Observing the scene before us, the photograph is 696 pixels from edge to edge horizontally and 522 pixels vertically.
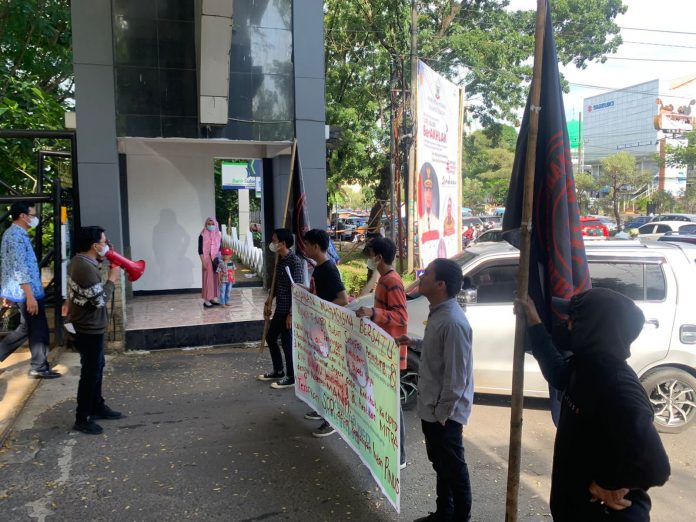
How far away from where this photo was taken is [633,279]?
5.53 m

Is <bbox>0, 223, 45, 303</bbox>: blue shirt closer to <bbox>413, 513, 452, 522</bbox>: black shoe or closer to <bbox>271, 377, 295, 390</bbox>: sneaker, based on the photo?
<bbox>271, 377, 295, 390</bbox>: sneaker

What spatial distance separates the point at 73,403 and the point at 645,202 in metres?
49.5

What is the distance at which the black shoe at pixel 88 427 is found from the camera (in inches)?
199

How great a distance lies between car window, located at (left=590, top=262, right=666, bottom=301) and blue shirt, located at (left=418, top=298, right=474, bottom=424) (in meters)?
2.82

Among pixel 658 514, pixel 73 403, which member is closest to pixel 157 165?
pixel 73 403

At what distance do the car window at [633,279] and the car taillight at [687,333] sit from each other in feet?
1.08

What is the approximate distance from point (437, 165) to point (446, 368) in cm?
742

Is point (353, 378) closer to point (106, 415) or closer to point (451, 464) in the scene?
point (451, 464)

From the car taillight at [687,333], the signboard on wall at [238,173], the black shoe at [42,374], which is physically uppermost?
the signboard on wall at [238,173]

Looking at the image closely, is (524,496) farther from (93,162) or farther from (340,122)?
(340,122)

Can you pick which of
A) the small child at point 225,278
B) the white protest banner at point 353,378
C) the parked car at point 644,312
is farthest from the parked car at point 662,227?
the white protest banner at point 353,378

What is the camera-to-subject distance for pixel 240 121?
30.1ft

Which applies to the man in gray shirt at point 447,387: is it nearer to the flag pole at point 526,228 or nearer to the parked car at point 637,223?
the flag pole at point 526,228

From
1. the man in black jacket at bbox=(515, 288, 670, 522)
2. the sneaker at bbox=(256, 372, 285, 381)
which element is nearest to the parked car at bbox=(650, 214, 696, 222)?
the sneaker at bbox=(256, 372, 285, 381)
